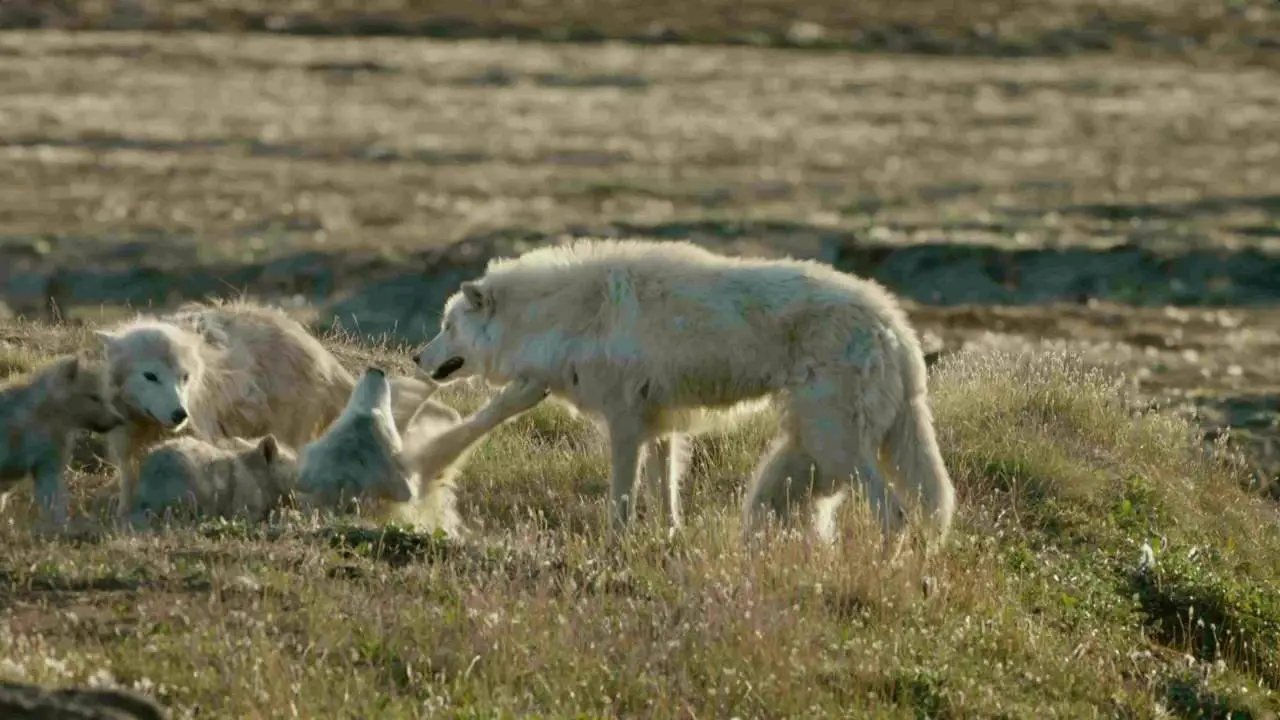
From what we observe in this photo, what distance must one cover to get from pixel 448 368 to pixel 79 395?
8.32 feet

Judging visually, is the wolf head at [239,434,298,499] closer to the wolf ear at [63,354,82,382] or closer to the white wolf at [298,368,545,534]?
the white wolf at [298,368,545,534]

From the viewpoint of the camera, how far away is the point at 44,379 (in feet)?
38.1

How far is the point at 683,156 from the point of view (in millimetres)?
53250

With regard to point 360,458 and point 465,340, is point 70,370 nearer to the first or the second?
point 360,458

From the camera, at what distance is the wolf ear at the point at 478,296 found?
41.6 ft

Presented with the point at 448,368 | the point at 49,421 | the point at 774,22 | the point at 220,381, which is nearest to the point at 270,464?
the point at 220,381

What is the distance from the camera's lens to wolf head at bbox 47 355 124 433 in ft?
37.8

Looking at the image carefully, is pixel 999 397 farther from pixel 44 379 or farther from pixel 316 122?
pixel 316 122

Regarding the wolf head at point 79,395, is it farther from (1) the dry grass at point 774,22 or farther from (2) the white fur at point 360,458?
(1) the dry grass at point 774,22

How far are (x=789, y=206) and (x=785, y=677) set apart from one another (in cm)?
3499

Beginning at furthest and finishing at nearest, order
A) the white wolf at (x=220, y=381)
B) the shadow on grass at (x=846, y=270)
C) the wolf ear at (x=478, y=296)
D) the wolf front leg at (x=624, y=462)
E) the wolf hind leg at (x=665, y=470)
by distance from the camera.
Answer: the shadow on grass at (x=846, y=270), the wolf ear at (x=478, y=296), the wolf hind leg at (x=665, y=470), the wolf front leg at (x=624, y=462), the white wolf at (x=220, y=381)

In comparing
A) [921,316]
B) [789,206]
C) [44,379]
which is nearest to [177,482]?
[44,379]

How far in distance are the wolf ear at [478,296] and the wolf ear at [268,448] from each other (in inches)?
73.9

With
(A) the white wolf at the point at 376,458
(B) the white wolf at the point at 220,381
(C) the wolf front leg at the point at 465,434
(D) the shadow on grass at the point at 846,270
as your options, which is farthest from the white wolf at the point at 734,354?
(D) the shadow on grass at the point at 846,270
